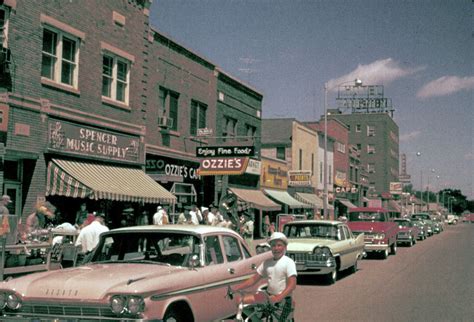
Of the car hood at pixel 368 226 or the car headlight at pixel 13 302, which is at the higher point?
the car hood at pixel 368 226

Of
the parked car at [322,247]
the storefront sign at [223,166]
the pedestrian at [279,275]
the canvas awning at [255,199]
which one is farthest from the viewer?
the canvas awning at [255,199]

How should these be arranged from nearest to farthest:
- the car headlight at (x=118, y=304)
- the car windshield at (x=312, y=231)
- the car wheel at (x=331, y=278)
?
1. the car headlight at (x=118, y=304)
2. the car wheel at (x=331, y=278)
3. the car windshield at (x=312, y=231)

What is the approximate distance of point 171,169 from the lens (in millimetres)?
24125

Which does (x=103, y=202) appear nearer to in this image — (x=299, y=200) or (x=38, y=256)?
(x=38, y=256)

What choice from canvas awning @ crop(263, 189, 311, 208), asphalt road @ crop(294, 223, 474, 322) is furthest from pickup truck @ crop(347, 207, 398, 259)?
canvas awning @ crop(263, 189, 311, 208)

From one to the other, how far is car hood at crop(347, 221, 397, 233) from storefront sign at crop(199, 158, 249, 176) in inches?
193

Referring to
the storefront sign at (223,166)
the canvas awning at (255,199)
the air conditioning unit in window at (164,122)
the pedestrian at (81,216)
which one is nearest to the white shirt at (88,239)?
the pedestrian at (81,216)

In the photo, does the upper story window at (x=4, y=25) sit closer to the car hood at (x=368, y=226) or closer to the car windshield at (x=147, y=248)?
the car windshield at (x=147, y=248)

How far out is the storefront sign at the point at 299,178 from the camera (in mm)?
38438

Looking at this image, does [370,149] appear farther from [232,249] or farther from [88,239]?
[232,249]

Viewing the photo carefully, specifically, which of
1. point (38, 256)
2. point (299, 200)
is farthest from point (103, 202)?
point (299, 200)

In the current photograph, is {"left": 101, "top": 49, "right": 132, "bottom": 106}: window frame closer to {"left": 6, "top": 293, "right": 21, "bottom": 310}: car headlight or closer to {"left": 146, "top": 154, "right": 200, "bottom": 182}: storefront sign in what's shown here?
{"left": 146, "top": 154, "right": 200, "bottom": 182}: storefront sign

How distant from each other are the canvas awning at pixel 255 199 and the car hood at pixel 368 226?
8.14m

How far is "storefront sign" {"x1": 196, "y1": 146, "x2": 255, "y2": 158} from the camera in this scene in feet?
75.8
